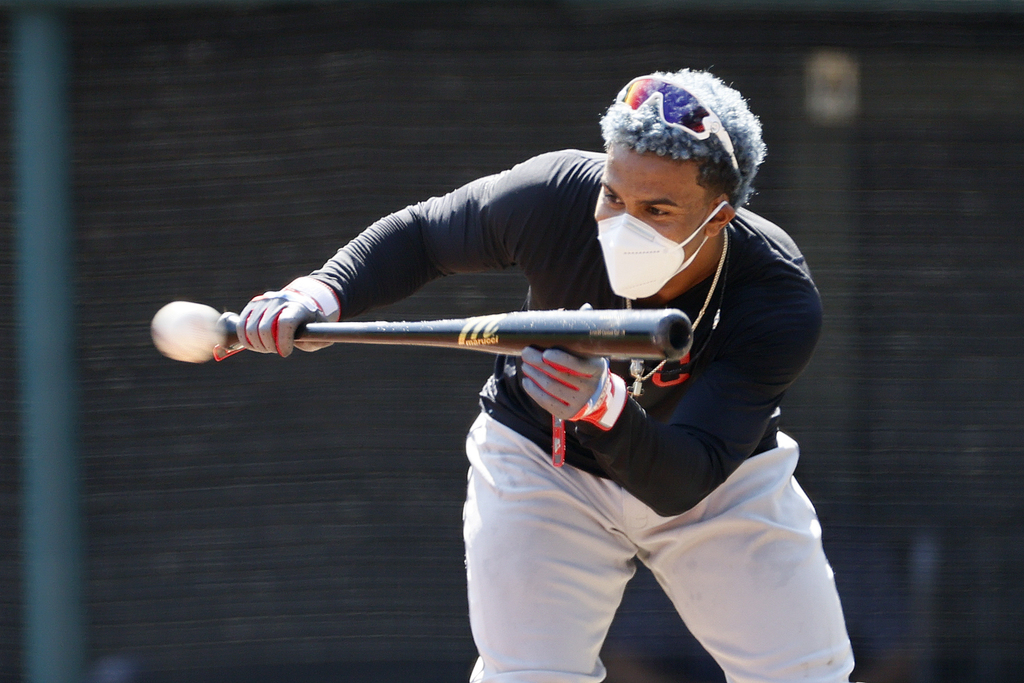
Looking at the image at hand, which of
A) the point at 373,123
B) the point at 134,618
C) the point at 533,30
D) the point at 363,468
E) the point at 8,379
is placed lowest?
the point at 134,618

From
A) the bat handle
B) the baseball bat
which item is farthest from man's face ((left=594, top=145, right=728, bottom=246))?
the bat handle

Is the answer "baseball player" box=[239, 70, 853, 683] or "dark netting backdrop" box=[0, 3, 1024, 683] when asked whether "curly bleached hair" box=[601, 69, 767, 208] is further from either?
"dark netting backdrop" box=[0, 3, 1024, 683]

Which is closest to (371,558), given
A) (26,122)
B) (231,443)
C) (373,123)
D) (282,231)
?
(231,443)

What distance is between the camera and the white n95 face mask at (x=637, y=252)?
7.25 ft

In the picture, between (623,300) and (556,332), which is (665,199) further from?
(556,332)

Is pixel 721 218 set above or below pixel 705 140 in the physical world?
below

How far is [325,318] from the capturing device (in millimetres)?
2305

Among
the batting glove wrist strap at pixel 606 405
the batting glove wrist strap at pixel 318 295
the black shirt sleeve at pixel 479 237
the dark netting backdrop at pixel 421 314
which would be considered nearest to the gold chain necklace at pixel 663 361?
the black shirt sleeve at pixel 479 237

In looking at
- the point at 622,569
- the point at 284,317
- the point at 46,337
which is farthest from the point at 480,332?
the point at 46,337

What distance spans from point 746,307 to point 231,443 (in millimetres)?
2018

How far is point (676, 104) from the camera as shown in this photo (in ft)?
7.13

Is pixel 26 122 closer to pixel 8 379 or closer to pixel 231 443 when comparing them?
pixel 8 379

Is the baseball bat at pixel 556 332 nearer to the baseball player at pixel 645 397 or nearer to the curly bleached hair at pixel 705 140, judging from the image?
the baseball player at pixel 645 397

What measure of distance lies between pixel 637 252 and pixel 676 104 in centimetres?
30
